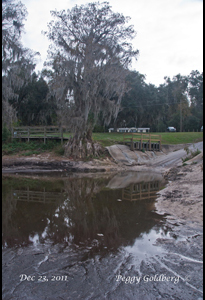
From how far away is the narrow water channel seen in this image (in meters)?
3.25

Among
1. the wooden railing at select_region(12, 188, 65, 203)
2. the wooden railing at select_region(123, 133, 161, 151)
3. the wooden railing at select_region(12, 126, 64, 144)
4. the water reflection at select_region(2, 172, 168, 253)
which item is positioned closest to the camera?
the water reflection at select_region(2, 172, 168, 253)

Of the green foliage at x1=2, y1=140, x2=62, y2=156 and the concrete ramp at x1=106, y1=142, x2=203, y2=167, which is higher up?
the green foliage at x1=2, y1=140, x2=62, y2=156

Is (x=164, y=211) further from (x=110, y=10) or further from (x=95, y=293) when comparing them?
(x=110, y=10)

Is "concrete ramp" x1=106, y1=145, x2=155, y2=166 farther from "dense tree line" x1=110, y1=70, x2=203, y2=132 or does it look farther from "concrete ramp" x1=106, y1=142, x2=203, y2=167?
"dense tree line" x1=110, y1=70, x2=203, y2=132

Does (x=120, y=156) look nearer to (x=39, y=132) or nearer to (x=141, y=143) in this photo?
(x=141, y=143)

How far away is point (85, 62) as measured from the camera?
812 inches

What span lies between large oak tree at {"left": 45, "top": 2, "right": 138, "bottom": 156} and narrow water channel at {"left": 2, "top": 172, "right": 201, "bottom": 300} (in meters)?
14.1

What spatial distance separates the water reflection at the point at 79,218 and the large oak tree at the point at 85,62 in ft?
39.2

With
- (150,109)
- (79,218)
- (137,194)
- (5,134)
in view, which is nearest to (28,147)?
(5,134)

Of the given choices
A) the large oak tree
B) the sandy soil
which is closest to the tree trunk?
the large oak tree

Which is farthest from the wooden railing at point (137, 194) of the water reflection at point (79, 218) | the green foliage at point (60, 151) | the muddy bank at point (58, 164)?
the green foliage at point (60, 151)

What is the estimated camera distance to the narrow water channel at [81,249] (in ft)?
10.7

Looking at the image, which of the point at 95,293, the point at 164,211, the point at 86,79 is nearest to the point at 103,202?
the point at 164,211

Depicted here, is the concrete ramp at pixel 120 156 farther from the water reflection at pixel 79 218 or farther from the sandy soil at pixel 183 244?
the sandy soil at pixel 183 244
